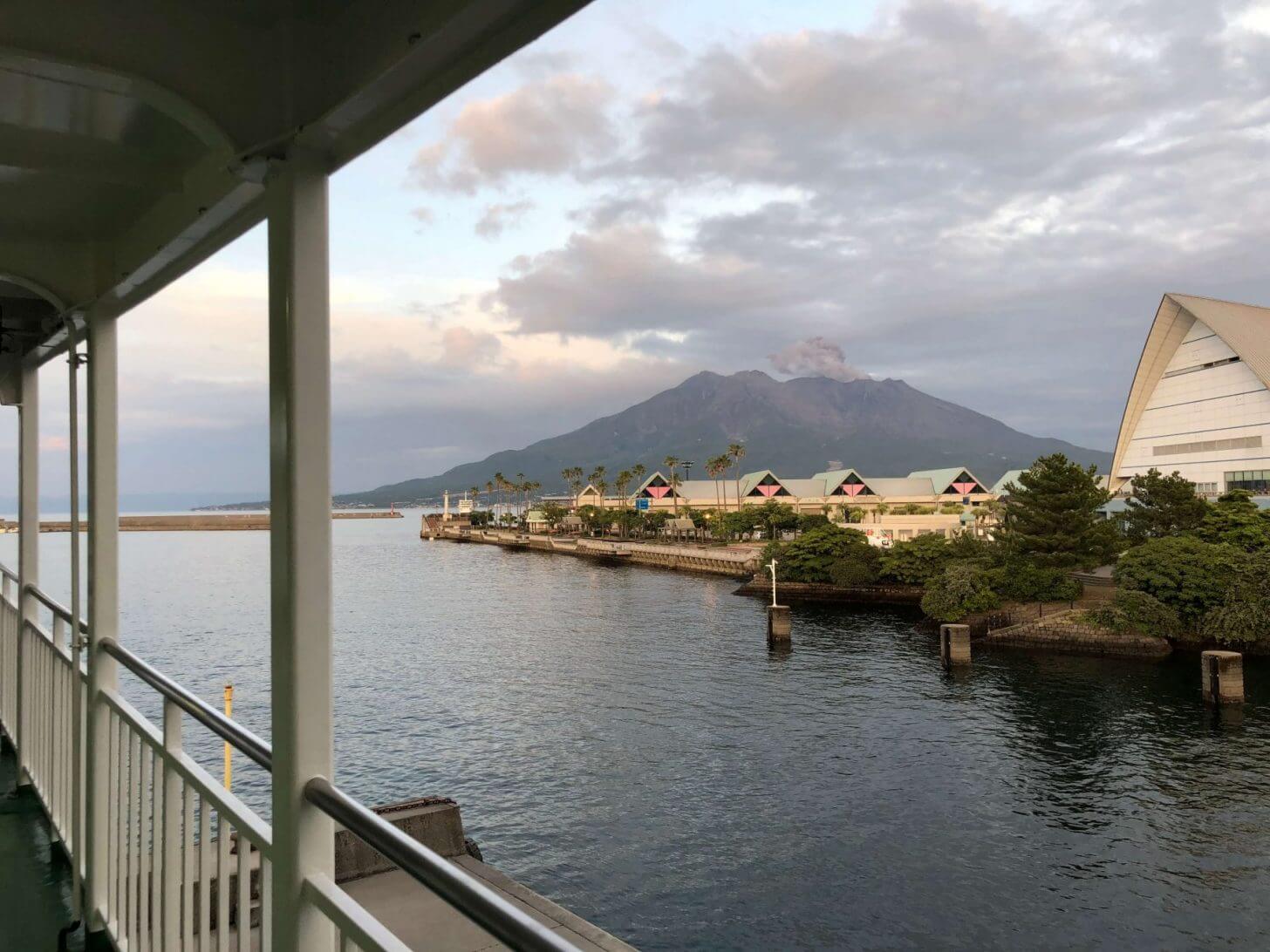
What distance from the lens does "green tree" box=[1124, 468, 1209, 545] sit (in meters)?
25.8

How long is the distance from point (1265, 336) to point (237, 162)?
47776mm

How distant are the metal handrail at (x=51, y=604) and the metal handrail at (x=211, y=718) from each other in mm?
523

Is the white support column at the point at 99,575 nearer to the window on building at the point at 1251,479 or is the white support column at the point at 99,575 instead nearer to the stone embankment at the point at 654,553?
the stone embankment at the point at 654,553

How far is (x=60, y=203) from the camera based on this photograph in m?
1.84

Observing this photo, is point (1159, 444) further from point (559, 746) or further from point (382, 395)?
point (382, 395)

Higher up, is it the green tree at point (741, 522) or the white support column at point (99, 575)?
the white support column at point (99, 575)

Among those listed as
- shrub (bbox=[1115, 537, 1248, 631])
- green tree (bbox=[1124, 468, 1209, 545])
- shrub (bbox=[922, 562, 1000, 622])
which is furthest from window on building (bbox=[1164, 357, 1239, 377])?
shrub (bbox=[922, 562, 1000, 622])

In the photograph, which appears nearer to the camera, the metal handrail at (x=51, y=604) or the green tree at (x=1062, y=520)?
the metal handrail at (x=51, y=604)

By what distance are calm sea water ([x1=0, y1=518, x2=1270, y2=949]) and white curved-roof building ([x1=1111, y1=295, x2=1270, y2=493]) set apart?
23912 mm

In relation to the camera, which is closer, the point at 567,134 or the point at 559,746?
the point at 559,746

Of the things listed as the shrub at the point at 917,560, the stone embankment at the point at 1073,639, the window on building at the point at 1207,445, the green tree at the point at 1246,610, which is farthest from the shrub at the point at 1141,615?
the window on building at the point at 1207,445

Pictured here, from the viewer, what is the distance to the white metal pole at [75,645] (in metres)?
2.02

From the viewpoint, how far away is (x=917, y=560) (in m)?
29.0

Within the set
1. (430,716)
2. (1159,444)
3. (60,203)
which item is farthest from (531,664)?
(1159,444)
